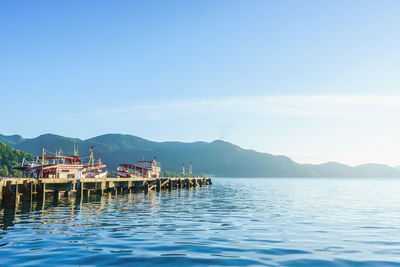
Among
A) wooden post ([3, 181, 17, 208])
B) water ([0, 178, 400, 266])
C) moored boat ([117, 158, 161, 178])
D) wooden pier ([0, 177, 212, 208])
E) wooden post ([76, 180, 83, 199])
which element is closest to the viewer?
water ([0, 178, 400, 266])

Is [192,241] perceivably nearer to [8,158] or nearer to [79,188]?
[79,188]

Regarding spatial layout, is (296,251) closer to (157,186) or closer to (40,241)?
(40,241)

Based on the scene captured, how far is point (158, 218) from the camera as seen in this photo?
2752 centimetres

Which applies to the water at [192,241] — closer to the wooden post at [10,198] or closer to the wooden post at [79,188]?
the wooden post at [10,198]

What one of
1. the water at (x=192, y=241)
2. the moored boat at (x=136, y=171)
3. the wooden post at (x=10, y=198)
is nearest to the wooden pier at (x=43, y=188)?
the wooden post at (x=10, y=198)

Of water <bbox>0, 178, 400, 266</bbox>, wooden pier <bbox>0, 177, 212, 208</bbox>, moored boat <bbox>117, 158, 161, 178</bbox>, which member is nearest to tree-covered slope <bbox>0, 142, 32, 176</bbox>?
moored boat <bbox>117, 158, 161, 178</bbox>

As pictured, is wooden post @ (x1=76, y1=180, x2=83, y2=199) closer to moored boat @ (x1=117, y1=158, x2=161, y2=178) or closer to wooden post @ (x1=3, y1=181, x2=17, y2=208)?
wooden post @ (x1=3, y1=181, x2=17, y2=208)

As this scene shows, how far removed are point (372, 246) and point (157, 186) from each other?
186 feet

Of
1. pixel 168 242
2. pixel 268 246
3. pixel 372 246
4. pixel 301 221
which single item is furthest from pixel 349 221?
pixel 168 242

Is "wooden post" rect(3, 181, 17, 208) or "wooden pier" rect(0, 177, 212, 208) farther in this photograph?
"wooden pier" rect(0, 177, 212, 208)

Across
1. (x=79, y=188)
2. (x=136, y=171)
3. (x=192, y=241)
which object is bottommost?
(x=192, y=241)

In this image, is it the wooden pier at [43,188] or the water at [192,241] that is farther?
the wooden pier at [43,188]

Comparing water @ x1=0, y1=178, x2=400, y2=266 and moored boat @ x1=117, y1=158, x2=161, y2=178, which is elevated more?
moored boat @ x1=117, y1=158, x2=161, y2=178

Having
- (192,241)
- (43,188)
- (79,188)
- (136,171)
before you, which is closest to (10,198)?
(43,188)
